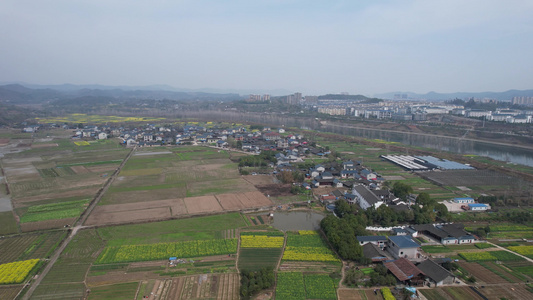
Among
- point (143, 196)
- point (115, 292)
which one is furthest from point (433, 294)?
point (143, 196)

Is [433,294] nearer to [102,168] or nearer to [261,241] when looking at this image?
[261,241]

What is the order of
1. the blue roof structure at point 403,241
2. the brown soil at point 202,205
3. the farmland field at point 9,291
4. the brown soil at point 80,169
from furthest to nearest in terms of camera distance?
the brown soil at point 80,169, the brown soil at point 202,205, the blue roof structure at point 403,241, the farmland field at point 9,291

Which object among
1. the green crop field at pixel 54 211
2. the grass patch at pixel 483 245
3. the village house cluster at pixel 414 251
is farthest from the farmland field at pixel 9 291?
the grass patch at pixel 483 245

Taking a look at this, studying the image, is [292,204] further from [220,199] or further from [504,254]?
[504,254]

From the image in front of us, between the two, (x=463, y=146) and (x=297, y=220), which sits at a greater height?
(x=463, y=146)

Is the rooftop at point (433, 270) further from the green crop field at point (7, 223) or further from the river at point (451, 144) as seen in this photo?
the river at point (451, 144)

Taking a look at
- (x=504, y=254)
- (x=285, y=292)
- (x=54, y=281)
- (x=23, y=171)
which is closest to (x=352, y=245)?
(x=285, y=292)

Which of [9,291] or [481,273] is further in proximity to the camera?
[481,273]

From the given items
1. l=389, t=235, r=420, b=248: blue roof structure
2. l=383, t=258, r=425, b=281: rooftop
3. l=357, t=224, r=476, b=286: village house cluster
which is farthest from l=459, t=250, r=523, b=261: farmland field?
l=383, t=258, r=425, b=281: rooftop
